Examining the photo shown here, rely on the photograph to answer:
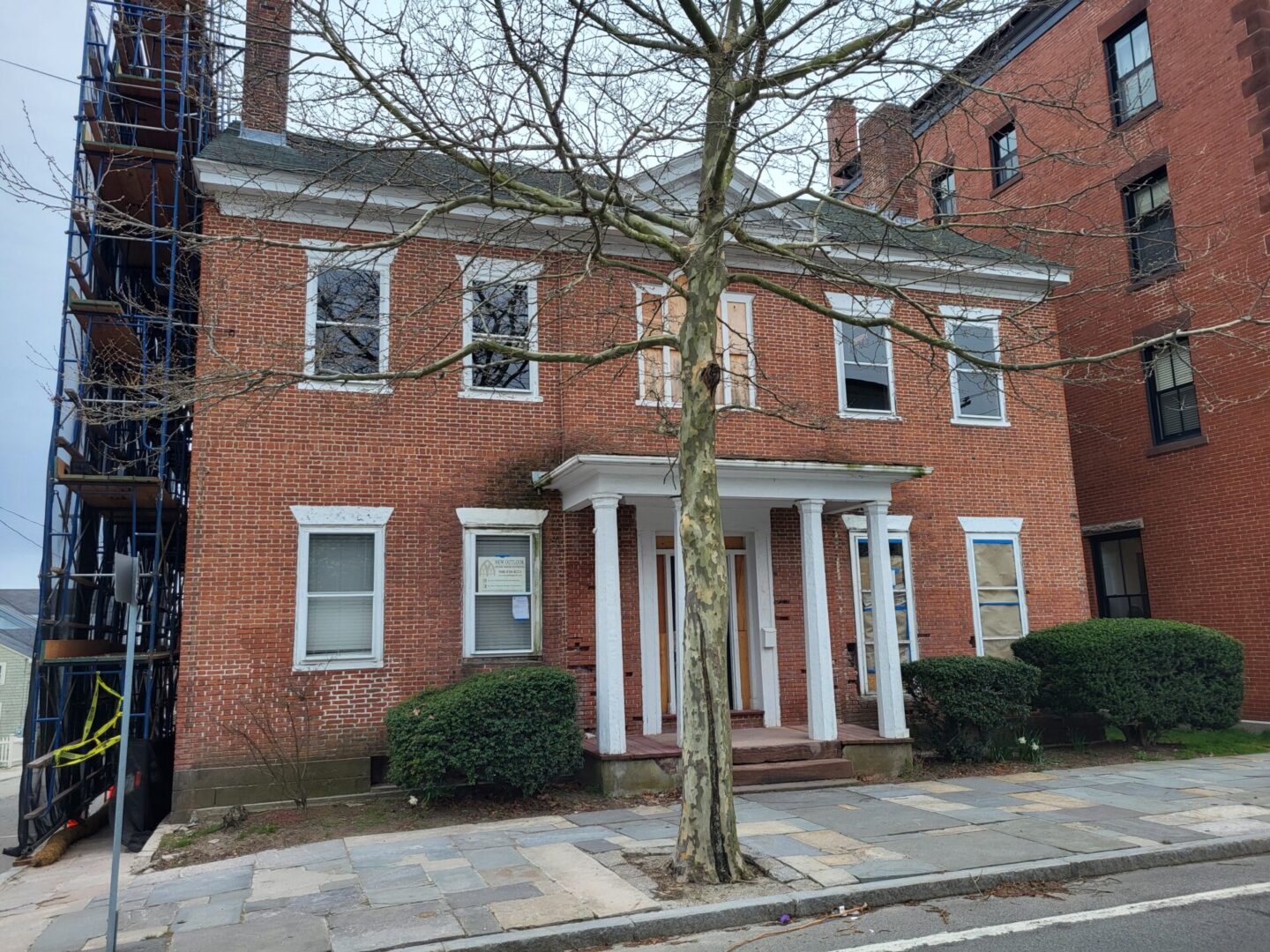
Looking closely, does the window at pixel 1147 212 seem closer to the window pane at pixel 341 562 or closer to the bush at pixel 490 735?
the bush at pixel 490 735

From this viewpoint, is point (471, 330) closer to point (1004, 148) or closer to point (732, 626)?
point (732, 626)

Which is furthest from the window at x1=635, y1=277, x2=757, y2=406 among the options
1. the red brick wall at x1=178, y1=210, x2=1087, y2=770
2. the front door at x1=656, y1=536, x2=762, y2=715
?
the front door at x1=656, y1=536, x2=762, y2=715

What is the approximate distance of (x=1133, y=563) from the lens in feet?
56.2

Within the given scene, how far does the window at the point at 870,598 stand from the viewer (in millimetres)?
13156

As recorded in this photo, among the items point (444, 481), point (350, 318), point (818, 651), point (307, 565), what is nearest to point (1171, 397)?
point (818, 651)

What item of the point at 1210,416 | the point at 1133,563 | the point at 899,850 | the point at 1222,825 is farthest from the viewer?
the point at 1133,563

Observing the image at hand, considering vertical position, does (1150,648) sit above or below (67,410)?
below

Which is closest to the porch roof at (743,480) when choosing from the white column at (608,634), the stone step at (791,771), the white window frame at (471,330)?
the white column at (608,634)

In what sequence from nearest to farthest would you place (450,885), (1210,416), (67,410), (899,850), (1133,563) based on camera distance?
1. (450,885)
2. (899,850)
3. (67,410)
4. (1210,416)
5. (1133,563)

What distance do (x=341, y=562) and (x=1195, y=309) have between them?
499 inches

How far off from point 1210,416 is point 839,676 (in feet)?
26.2

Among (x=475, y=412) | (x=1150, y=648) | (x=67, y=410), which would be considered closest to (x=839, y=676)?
(x=1150, y=648)

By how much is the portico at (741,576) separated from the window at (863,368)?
1.79 meters

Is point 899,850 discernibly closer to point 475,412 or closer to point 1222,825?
point 1222,825
